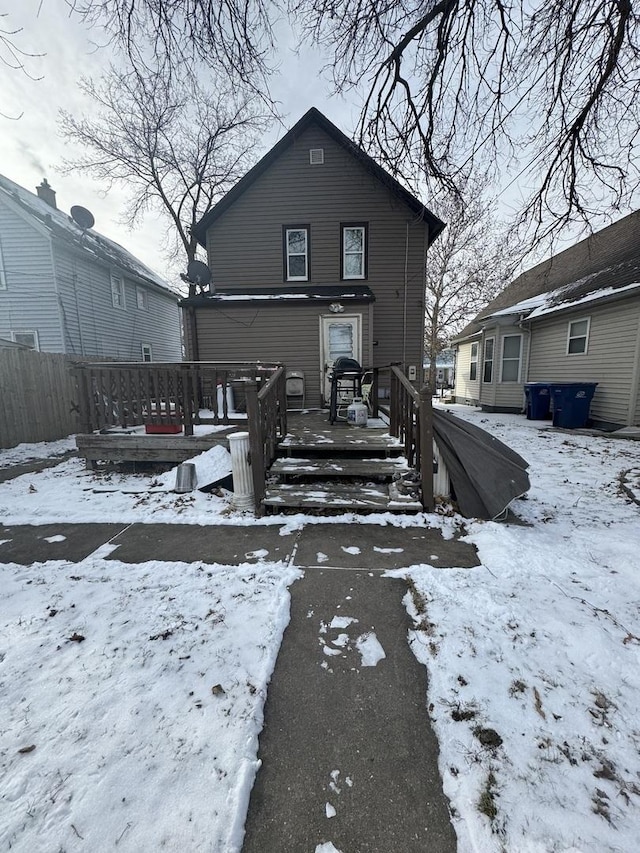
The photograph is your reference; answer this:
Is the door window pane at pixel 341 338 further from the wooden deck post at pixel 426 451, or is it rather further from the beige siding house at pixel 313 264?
the wooden deck post at pixel 426 451

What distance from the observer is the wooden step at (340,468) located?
4.09 meters

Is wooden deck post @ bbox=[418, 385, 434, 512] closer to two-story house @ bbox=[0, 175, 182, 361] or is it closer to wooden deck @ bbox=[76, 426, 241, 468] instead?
wooden deck @ bbox=[76, 426, 241, 468]

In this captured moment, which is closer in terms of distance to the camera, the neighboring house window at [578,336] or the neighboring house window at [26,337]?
the neighboring house window at [578,336]

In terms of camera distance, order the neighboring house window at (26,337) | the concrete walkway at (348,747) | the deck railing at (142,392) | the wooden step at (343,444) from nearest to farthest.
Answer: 1. the concrete walkway at (348,747)
2. the wooden step at (343,444)
3. the deck railing at (142,392)
4. the neighboring house window at (26,337)

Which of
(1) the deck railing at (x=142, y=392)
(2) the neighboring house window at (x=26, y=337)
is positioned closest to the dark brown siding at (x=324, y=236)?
(1) the deck railing at (x=142, y=392)

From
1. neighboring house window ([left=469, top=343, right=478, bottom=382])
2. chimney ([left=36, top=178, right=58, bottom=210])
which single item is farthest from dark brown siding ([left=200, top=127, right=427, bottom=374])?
chimney ([left=36, top=178, right=58, bottom=210])

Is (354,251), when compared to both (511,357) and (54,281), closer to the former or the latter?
(511,357)

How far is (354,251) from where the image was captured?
9781mm

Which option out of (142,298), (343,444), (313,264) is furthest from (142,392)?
(142,298)

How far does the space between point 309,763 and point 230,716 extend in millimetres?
405

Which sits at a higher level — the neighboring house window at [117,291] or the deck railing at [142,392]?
the neighboring house window at [117,291]

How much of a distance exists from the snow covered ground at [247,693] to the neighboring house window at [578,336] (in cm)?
881

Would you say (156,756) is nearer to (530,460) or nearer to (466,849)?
(466,849)

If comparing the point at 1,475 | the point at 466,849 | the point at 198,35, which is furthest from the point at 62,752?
the point at 1,475
